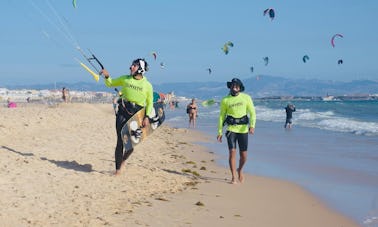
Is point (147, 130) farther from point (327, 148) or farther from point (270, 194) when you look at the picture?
point (327, 148)

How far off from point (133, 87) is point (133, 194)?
1.62 metres

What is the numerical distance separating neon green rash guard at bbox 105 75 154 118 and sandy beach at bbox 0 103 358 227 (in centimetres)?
115

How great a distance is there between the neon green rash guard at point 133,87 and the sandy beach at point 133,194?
1153 millimetres

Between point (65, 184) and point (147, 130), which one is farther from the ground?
point (147, 130)

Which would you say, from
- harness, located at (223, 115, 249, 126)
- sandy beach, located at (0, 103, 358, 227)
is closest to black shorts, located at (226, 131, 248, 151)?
harness, located at (223, 115, 249, 126)

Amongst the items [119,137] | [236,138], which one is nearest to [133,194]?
[119,137]

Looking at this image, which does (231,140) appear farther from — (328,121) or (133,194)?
(328,121)

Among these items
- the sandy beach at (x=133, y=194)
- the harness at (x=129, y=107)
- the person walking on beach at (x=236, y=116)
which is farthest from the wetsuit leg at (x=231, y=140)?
the harness at (x=129, y=107)

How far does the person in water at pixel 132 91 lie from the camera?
23.3 ft

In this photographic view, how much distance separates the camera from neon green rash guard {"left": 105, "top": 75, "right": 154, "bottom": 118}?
7105mm

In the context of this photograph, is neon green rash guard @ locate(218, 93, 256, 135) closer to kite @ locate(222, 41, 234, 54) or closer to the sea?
the sea

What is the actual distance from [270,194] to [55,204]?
303cm

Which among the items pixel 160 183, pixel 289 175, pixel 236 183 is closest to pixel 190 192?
pixel 160 183

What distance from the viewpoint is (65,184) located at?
250 inches
